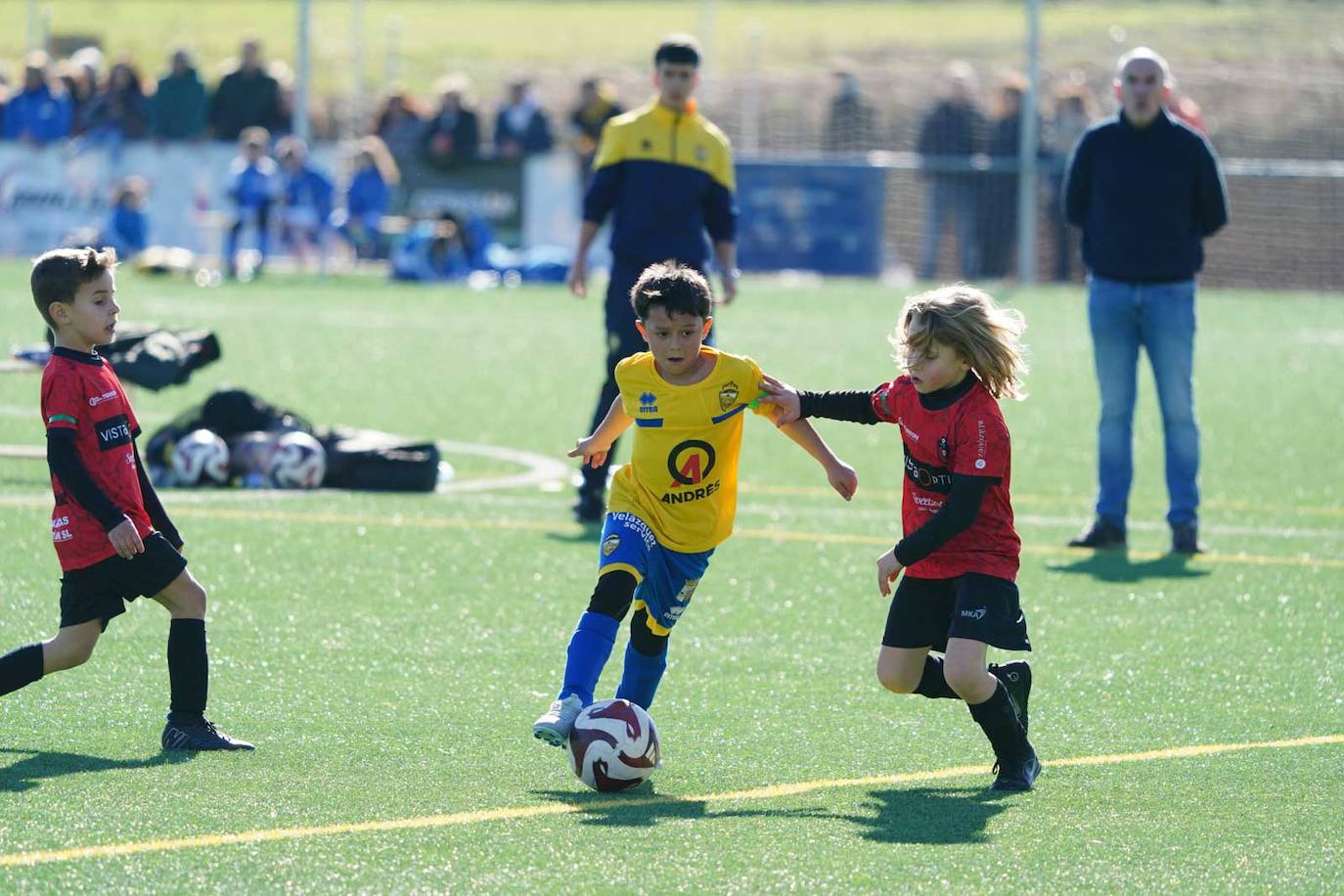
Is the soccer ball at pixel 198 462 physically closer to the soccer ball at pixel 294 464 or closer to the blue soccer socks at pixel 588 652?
the soccer ball at pixel 294 464

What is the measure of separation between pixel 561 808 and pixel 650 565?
0.93 meters

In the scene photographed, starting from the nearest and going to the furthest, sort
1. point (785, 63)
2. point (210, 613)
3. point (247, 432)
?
point (210, 613) < point (247, 432) < point (785, 63)

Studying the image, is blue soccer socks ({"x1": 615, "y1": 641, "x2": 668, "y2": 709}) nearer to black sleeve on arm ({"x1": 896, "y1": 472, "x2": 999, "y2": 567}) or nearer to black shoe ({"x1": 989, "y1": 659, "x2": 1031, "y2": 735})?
black sleeve on arm ({"x1": 896, "y1": 472, "x2": 999, "y2": 567})

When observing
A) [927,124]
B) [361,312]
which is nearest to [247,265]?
[361,312]

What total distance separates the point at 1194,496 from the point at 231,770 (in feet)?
18.7

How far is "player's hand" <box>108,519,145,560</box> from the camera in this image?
6.12m

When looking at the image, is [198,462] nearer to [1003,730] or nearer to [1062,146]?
[1003,730]

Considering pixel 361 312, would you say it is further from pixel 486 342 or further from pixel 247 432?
pixel 247 432

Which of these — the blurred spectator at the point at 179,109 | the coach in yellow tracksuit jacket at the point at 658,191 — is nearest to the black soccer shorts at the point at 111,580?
the coach in yellow tracksuit jacket at the point at 658,191

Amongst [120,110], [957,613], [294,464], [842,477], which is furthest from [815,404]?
[120,110]

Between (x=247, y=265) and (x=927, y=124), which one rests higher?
(x=927, y=124)

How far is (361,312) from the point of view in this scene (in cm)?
2181

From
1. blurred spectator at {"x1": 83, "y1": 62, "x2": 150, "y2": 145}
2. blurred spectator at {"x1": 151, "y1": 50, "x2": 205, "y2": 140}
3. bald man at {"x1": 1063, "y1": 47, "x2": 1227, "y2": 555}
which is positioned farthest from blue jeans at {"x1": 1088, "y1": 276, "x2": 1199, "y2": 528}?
blurred spectator at {"x1": 83, "y1": 62, "x2": 150, "y2": 145}

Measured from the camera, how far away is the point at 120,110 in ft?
92.5
